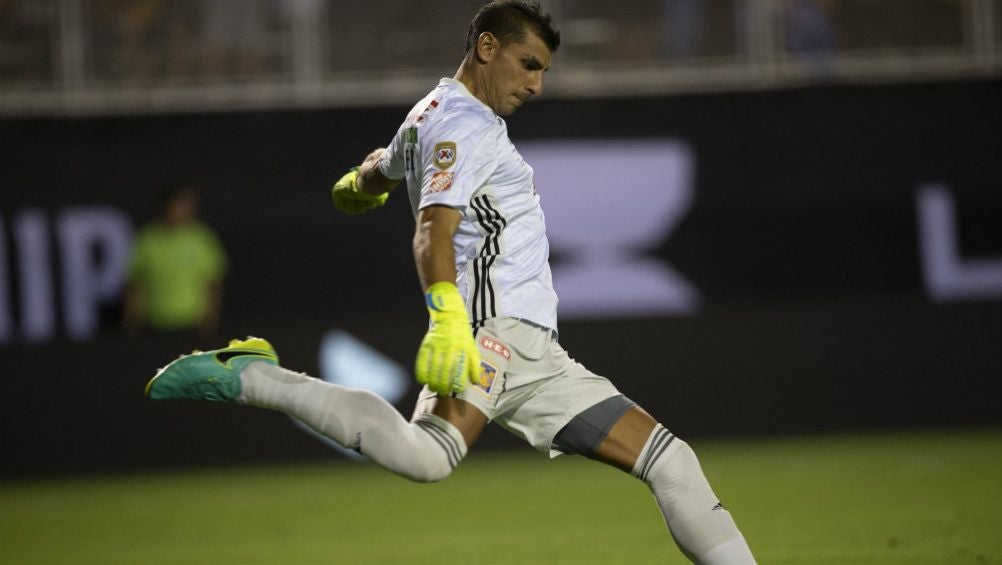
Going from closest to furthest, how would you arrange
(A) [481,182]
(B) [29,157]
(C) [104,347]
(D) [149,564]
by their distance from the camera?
(A) [481,182], (D) [149,564], (C) [104,347], (B) [29,157]

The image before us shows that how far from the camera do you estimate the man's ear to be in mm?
5016

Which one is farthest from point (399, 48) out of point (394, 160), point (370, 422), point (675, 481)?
point (370, 422)

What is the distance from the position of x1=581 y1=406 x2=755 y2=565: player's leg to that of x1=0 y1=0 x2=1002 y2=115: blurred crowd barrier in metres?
7.92

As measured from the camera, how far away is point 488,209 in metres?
4.91

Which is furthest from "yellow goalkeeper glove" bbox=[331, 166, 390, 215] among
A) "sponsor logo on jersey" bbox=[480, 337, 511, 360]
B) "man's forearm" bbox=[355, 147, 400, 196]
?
"sponsor logo on jersey" bbox=[480, 337, 511, 360]

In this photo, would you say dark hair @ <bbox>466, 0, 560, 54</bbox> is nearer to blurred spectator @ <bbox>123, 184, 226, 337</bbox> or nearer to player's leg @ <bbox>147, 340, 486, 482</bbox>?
player's leg @ <bbox>147, 340, 486, 482</bbox>

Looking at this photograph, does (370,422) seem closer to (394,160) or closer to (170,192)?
(394,160)

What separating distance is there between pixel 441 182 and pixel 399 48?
821cm

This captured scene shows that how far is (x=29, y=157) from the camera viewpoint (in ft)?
41.6

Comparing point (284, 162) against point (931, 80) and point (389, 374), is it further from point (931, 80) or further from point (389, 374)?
point (931, 80)

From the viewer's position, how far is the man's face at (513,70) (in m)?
5.00

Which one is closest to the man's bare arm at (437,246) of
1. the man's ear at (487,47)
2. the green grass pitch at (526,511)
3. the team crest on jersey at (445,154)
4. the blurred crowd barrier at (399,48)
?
the team crest on jersey at (445,154)

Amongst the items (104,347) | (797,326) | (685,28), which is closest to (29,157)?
(104,347)

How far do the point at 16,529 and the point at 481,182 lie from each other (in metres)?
5.19
